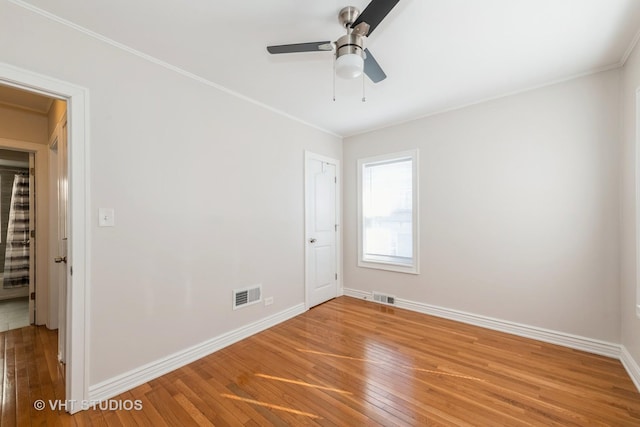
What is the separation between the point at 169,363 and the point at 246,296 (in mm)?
875

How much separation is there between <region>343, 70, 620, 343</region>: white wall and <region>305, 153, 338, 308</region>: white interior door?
1.04 meters

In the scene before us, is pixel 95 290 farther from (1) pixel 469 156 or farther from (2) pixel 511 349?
(1) pixel 469 156

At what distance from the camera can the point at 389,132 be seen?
3.78 metres

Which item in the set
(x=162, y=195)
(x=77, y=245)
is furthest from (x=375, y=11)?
(x=77, y=245)

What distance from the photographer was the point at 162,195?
2.20 m

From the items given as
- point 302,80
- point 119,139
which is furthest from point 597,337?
point 119,139

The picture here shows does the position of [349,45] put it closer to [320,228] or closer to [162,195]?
[162,195]

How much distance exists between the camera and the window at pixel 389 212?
359 cm

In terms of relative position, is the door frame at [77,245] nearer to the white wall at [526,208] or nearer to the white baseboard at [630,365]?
the white wall at [526,208]

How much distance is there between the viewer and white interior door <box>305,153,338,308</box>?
3.66 metres

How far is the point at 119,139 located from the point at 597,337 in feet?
14.6

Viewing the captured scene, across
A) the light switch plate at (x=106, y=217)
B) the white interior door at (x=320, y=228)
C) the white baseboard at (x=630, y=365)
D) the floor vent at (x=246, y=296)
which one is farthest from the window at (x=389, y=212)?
the light switch plate at (x=106, y=217)

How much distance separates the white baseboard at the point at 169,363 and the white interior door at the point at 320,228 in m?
0.84

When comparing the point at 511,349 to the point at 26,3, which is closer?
the point at 26,3
